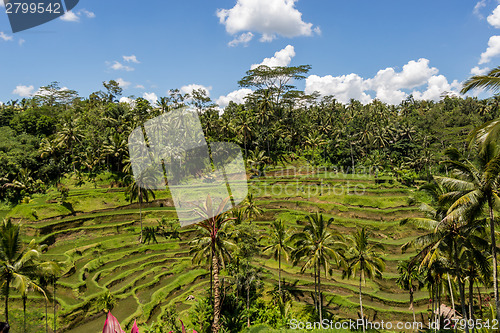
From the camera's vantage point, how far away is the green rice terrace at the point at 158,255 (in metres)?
19.5

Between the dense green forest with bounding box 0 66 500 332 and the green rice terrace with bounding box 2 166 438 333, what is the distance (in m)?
0.19

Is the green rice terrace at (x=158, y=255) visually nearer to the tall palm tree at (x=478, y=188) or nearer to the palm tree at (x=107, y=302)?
the palm tree at (x=107, y=302)

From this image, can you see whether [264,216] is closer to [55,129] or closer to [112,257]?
[112,257]

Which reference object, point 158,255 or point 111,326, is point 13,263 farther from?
point 111,326

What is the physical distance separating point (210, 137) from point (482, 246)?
160ft

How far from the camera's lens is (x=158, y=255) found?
27781mm

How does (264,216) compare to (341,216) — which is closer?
(341,216)

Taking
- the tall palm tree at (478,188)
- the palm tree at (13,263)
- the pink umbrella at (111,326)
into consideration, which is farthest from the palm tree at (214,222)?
the tall palm tree at (478,188)

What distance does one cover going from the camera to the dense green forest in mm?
13133

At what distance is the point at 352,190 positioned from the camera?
40.7 meters

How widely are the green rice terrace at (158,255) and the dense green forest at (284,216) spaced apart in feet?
0.61

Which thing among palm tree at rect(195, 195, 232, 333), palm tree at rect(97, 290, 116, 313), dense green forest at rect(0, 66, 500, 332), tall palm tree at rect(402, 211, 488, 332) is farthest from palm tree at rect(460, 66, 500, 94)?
palm tree at rect(97, 290, 116, 313)

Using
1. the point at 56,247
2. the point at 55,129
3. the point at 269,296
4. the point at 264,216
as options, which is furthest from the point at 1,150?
the point at 269,296

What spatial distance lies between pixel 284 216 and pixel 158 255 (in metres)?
17.7
